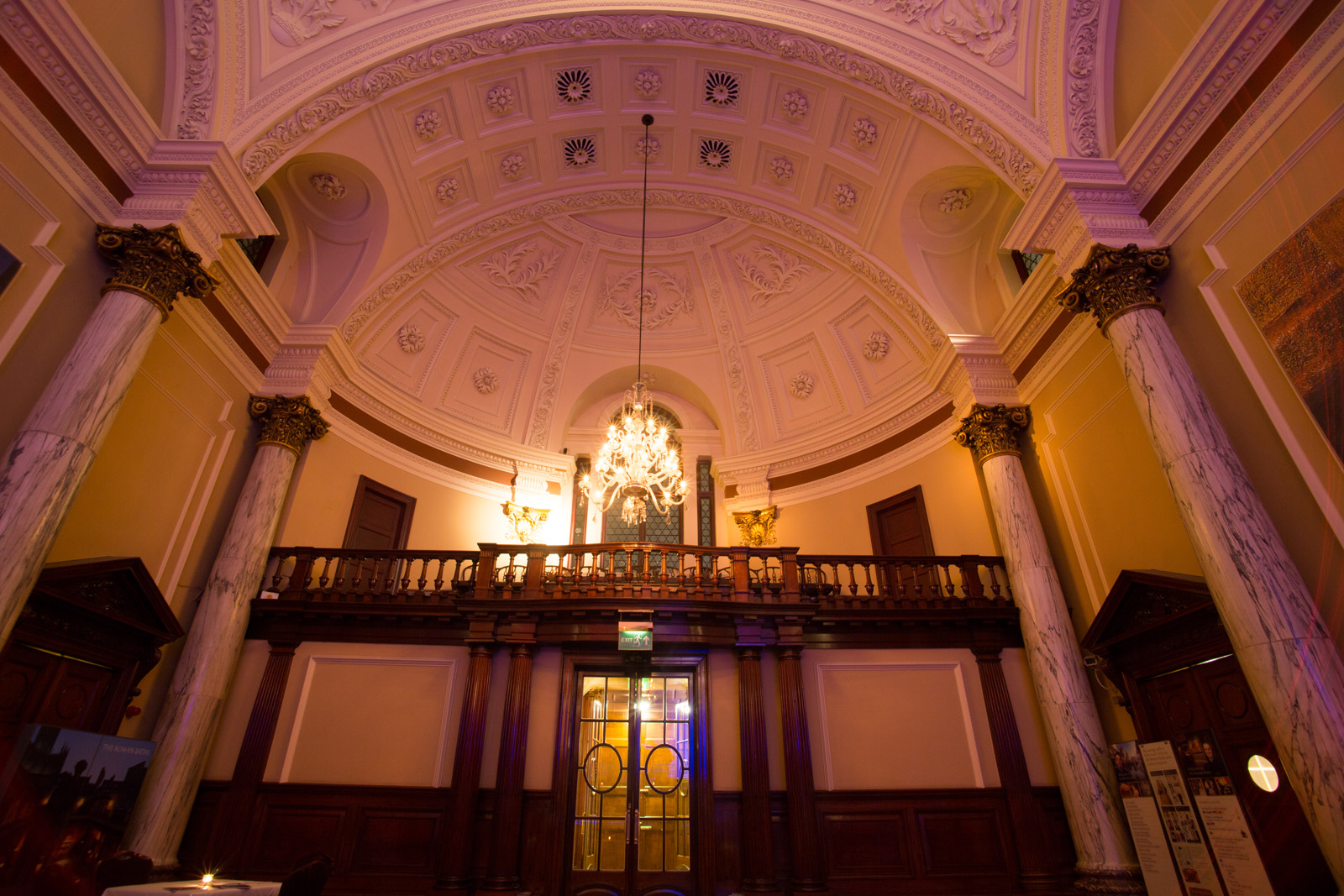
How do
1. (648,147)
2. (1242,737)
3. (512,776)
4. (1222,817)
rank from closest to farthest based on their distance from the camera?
(1222,817)
(1242,737)
(512,776)
(648,147)

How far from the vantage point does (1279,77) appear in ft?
16.7

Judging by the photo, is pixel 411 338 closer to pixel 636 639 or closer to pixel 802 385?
pixel 636 639

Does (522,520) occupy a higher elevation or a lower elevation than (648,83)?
lower

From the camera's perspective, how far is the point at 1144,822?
586 cm

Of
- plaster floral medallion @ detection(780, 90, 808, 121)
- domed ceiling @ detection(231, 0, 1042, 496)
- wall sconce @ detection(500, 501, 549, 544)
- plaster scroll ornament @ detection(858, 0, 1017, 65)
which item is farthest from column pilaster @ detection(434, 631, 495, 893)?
plaster scroll ornament @ detection(858, 0, 1017, 65)

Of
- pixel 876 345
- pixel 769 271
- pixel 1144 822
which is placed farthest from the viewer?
pixel 769 271

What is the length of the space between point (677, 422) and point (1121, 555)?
8194mm

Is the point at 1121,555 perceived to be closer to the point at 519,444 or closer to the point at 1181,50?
the point at 1181,50

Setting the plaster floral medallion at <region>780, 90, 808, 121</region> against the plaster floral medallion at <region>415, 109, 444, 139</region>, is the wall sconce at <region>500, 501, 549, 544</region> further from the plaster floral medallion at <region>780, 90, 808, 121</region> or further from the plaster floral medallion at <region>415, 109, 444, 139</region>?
the plaster floral medallion at <region>780, 90, 808, 121</region>

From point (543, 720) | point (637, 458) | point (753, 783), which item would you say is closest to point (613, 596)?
point (543, 720)

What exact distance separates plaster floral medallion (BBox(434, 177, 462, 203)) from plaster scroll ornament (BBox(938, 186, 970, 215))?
24.3ft

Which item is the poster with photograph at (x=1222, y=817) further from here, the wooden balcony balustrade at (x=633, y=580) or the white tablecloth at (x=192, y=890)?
the white tablecloth at (x=192, y=890)

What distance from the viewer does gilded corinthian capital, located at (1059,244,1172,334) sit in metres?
6.05

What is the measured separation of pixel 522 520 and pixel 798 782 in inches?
251
